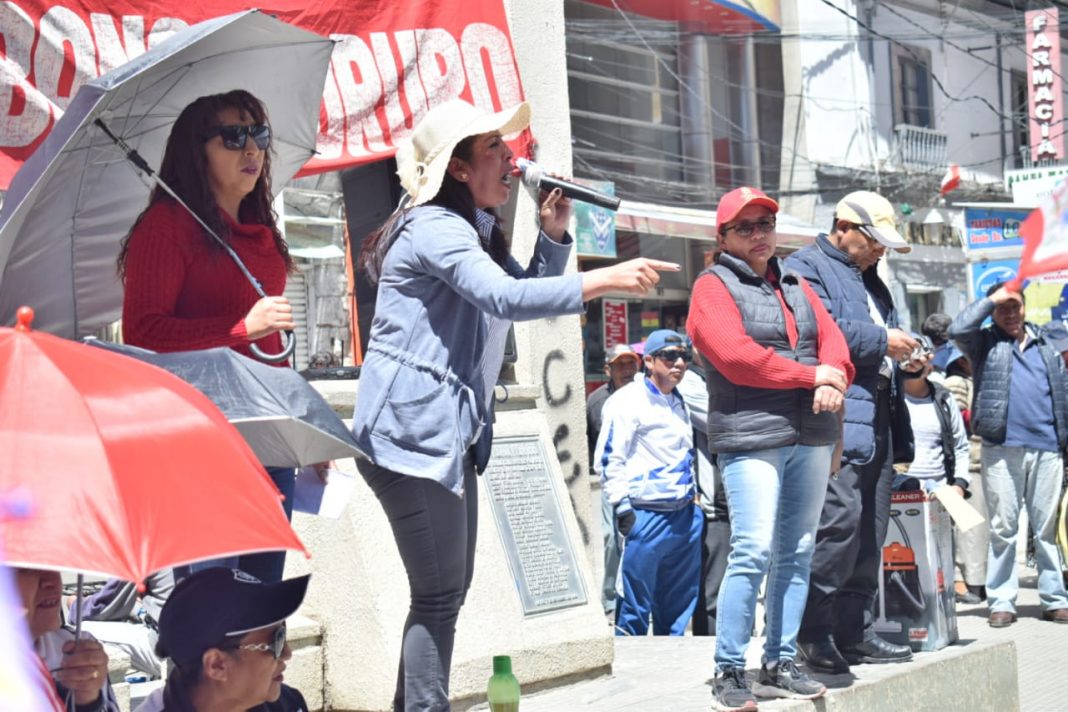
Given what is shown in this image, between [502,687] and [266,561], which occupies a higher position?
[266,561]

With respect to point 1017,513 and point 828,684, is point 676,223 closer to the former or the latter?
point 1017,513

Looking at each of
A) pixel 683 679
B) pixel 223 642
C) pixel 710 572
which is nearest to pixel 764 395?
pixel 683 679

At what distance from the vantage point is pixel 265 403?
3.66 metres

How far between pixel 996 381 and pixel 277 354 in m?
6.70

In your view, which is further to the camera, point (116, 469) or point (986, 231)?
point (986, 231)

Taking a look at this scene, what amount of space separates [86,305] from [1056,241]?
9.33ft

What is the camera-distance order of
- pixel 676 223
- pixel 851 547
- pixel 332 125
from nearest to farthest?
pixel 851 547, pixel 332 125, pixel 676 223

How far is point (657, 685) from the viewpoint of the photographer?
6.10 m

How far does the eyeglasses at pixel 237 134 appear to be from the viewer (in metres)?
4.12

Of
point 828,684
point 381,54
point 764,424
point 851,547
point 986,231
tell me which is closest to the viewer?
point 764,424

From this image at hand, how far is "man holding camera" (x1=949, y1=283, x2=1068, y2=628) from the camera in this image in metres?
9.65

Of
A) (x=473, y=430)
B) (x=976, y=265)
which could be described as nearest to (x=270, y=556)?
(x=473, y=430)

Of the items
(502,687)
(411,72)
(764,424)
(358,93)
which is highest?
(411,72)

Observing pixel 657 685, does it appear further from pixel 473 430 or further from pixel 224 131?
pixel 224 131
